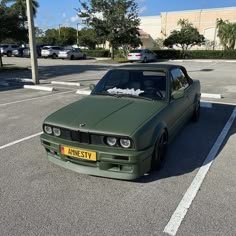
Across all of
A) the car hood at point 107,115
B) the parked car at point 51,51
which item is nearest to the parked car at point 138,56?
the parked car at point 51,51

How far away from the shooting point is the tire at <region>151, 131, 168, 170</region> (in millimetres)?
3787

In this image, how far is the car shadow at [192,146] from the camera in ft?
13.1

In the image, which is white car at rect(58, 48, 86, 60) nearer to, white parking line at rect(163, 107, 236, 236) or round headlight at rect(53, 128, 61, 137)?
white parking line at rect(163, 107, 236, 236)

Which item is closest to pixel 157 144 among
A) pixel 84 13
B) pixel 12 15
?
pixel 12 15

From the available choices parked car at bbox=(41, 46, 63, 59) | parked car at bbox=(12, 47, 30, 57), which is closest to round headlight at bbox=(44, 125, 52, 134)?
parked car at bbox=(41, 46, 63, 59)

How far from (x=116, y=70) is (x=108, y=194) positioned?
2449 millimetres

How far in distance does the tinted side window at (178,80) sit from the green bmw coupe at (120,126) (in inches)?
2.0

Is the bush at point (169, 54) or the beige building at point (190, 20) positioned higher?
the beige building at point (190, 20)

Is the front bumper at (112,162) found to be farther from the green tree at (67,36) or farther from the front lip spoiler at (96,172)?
the green tree at (67,36)

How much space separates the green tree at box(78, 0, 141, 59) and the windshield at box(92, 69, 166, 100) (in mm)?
22222

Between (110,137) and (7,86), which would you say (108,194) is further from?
(7,86)

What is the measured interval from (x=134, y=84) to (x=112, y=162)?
178 cm

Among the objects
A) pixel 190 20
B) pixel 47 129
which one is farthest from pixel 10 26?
pixel 190 20

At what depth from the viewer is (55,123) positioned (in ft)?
12.4
